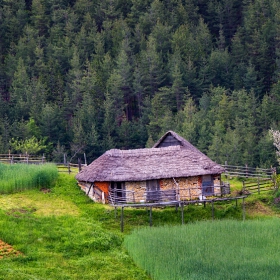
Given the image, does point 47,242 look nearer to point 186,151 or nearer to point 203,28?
point 186,151

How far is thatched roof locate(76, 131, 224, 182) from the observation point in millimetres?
47719

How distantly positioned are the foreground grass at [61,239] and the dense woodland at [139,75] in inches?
1246

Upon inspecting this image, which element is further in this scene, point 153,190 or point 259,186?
point 259,186

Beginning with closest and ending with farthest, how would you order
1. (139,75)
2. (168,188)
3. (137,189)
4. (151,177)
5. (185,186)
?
(151,177), (137,189), (168,188), (185,186), (139,75)

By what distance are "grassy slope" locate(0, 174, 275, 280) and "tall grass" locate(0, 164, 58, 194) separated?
780mm

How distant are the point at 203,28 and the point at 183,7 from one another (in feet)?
23.3

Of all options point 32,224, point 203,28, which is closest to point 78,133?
point 203,28

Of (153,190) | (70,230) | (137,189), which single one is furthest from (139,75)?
(70,230)

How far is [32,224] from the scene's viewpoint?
41.1m

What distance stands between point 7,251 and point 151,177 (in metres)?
13.7

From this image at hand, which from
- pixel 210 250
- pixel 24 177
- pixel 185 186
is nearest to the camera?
pixel 210 250

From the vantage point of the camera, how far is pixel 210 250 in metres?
36.1

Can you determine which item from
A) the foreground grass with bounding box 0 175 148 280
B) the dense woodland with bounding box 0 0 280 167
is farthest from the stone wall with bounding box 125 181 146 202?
the dense woodland with bounding box 0 0 280 167

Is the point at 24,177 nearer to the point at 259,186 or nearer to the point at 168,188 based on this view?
the point at 168,188
